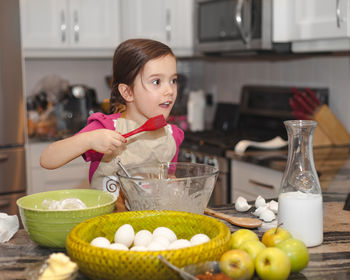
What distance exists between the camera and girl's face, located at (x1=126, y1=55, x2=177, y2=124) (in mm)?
1599

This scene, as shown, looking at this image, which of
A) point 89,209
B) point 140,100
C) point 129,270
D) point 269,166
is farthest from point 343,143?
point 129,270

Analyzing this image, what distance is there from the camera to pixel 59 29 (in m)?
3.25

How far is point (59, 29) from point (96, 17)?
0.77ft

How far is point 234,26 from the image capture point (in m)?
2.89

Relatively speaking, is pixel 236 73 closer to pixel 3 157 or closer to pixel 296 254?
pixel 3 157

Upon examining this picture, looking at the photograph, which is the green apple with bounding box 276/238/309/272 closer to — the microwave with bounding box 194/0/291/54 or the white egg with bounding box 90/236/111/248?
the white egg with bounding box 90/236/111/248

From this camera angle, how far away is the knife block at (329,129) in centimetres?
262

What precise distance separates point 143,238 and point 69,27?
2466 mm

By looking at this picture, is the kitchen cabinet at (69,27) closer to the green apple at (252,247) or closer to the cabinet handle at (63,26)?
the cabinet handle at (63,26)

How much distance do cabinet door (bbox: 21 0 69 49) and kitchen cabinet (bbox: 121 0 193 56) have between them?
0.37 m

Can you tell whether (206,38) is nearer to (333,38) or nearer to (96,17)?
(96,17)

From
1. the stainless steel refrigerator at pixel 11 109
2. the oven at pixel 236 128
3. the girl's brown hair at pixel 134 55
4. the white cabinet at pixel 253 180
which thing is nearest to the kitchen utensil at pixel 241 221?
the girl's brown hair at pixel 134 55

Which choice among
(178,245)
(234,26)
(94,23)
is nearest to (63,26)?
(94,23)

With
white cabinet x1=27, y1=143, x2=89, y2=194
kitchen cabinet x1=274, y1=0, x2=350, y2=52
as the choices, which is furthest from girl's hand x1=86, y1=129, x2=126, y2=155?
white cabinet x1=27, y1=143, x2=89, y2=194
